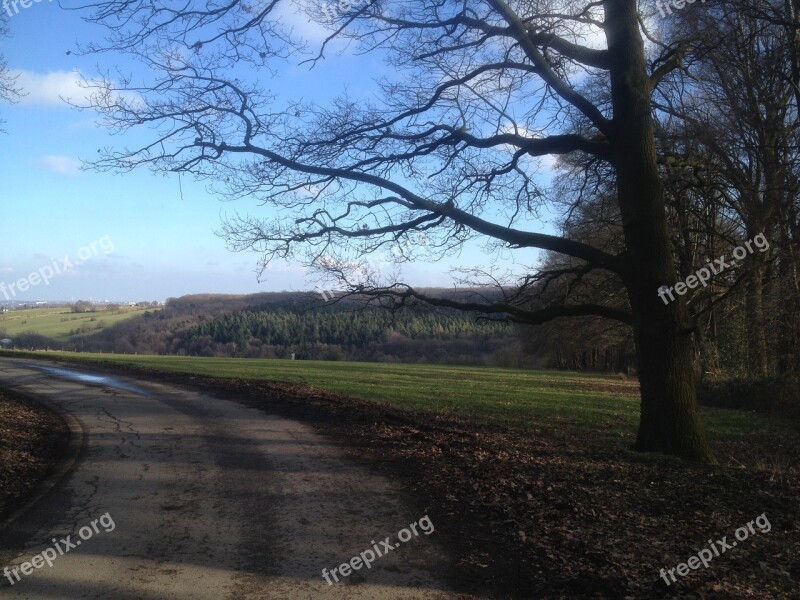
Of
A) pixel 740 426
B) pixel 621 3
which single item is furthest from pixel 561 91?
pixel 740 426

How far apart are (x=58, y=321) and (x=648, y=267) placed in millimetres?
70061

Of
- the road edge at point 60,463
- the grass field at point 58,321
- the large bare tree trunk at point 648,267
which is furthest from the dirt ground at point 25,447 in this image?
the grass field at point 58,321

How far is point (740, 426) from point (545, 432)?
7996 millimetres

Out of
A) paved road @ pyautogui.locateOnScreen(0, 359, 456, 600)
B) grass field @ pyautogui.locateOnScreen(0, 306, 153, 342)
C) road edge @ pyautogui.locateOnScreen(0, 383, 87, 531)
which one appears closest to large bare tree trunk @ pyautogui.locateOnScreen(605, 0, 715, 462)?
paved road @ pyautogui.locateOnScreen(0, 359, 456, 600)

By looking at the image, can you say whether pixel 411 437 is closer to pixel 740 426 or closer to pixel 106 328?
pixel 740 426

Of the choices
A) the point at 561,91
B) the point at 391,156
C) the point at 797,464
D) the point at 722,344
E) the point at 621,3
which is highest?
the point at 621,3

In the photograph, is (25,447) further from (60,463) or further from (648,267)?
(648,267)

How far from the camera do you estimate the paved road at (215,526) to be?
471cm

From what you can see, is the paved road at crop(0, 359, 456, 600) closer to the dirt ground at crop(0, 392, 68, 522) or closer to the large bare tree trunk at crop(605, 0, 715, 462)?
the dirt ground at crop(0, 392, 68, 522)

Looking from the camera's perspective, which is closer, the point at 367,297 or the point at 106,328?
the point at 367,297

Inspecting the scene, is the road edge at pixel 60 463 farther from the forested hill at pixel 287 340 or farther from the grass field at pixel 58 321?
the grass field at pixel 58 321

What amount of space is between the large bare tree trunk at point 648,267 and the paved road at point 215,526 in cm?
481

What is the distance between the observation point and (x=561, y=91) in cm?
1027

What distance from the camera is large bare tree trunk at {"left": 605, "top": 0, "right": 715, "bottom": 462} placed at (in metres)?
9.57
